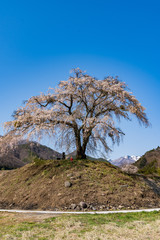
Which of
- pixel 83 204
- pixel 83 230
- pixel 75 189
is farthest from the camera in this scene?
pixel 75 189

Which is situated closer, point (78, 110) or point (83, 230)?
point (83, 230)

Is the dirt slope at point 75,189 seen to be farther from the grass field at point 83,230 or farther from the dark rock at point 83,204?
the grass field at point 83,230

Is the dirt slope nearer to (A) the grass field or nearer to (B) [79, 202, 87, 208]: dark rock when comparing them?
(B) [79, 202, 87, 208]: dark rock

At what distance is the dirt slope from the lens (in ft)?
40.2

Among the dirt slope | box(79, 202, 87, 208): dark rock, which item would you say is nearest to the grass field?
box(79, 202, 87, 208): dark rock

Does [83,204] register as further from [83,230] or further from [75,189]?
[83,230]

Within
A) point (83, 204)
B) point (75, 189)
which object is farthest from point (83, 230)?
point (75, 189)

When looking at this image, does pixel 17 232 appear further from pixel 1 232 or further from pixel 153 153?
pixel 153 153

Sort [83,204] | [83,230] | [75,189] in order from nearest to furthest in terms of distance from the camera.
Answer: [83,230]
[83,204]
[75,189]

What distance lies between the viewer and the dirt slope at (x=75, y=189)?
12.2 metres

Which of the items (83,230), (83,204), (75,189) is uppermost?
(75,189)

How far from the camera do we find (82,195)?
12656mm

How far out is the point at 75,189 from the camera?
13250 millimetres

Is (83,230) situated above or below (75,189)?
below
